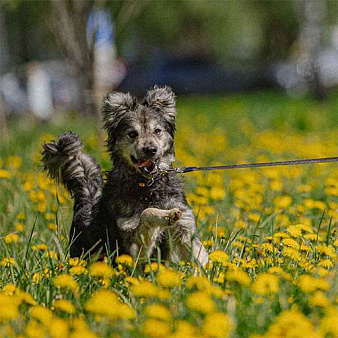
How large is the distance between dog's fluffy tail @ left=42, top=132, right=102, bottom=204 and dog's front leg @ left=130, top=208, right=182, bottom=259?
71 centimetres

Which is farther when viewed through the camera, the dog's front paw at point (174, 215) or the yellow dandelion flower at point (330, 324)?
the dog's front paw at point (174, 215)

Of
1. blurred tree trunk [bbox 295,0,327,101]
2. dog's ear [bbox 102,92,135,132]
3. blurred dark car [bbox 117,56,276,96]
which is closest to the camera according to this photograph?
dog's ear [bbox 102,92,135,132]

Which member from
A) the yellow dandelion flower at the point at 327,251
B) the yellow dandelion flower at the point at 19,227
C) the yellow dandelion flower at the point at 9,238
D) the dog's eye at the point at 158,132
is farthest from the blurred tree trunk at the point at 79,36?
the yellow dandelion flower at the point at 327,251

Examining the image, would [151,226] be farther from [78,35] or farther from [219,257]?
[78,35]

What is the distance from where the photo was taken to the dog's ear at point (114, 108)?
4.39 metres

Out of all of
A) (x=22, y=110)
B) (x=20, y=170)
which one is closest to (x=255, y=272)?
(x=20, y=170)

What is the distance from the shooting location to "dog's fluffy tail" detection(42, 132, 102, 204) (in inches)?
178

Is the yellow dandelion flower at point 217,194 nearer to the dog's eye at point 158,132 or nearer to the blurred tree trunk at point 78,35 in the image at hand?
the dog's eye at point 158,132

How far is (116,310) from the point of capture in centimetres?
238

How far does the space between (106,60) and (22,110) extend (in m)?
19.9

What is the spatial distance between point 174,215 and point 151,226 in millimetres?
186

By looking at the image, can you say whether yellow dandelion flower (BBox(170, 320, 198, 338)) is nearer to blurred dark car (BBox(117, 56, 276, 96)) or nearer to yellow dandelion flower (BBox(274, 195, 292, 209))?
yellow dandelion flower (BBox(274, 195, 292, 209))

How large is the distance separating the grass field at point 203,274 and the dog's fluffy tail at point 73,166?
301 mm

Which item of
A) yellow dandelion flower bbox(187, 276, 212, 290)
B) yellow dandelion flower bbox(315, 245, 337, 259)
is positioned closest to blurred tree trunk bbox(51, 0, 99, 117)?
yellow dandelion flower bbox(315, 245, 337, 259)
